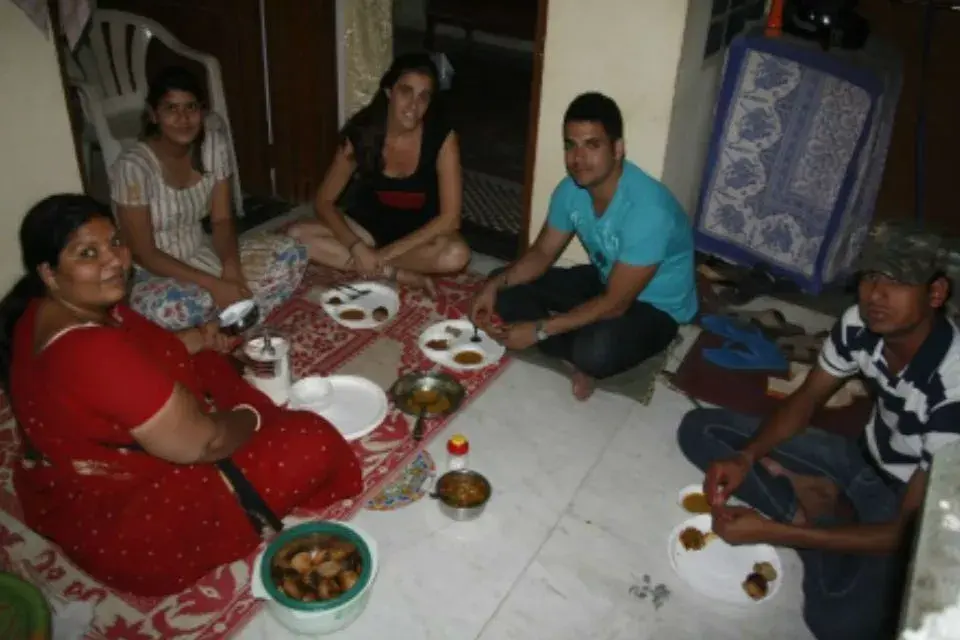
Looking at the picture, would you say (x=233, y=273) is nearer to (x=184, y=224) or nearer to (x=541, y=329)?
(x=184, y=224)

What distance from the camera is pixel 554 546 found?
7.39ft

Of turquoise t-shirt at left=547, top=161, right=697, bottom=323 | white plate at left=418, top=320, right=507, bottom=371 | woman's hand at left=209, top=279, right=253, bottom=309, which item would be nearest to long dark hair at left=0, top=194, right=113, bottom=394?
woman's hand at left=209, top=279, right=253, bottom=309

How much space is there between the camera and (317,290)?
130 inches

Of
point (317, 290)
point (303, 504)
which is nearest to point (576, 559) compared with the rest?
point (303, 504)

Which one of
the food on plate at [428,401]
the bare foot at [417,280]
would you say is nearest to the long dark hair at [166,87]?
the bare foot at [417,280]

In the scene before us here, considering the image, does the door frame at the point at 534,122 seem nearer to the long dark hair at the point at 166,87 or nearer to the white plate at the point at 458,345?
the white plate at the point at 458,345

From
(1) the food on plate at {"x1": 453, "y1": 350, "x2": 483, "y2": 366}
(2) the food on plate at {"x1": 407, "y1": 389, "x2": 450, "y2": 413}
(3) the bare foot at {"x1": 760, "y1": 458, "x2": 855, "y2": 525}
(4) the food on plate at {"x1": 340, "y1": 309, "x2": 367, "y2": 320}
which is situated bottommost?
(2) the food on plate at {"x1": 407, "y1": 389, "x2": 450, "y2": 413}

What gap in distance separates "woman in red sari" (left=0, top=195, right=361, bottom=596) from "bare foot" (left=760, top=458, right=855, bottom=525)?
1174 millimetres

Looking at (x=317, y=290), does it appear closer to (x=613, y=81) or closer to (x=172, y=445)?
(x=613, y=81)

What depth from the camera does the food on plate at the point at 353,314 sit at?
3060 millimetres

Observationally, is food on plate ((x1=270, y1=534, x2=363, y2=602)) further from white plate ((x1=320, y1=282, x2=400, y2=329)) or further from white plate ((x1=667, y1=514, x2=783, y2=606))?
white plate ((x1=320, y1=282, x2=400, y2=329))

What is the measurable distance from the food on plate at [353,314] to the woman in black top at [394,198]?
0.21 meters

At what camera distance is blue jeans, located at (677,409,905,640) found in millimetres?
1884

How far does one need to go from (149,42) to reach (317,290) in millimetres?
1494
